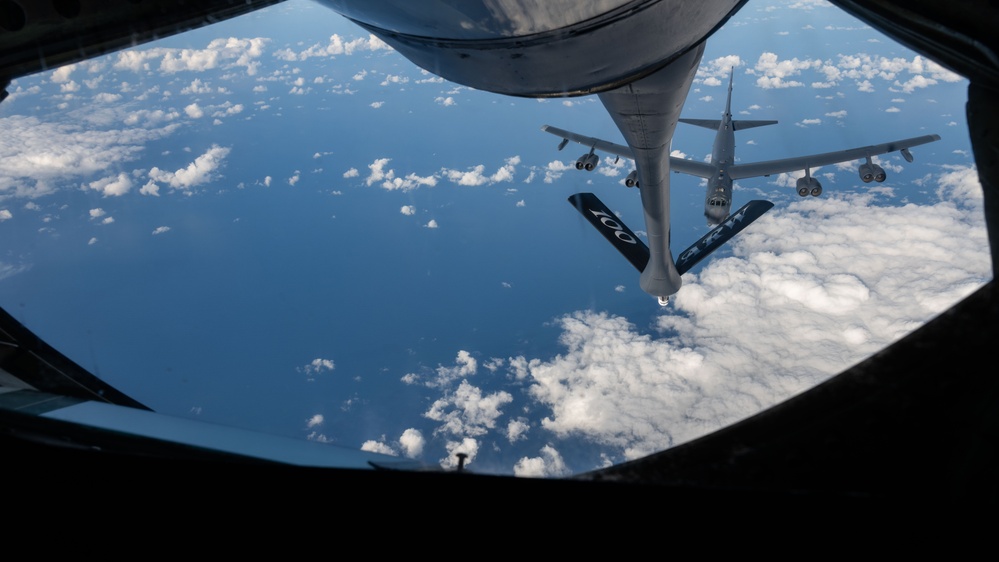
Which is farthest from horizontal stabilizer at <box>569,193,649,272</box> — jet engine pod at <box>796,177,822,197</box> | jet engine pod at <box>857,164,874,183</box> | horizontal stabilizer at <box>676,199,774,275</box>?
jet engine pod at <box>857,164,874,183</box>

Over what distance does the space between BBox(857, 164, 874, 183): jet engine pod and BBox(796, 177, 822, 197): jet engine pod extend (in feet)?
4.40

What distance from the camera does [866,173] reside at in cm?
1759

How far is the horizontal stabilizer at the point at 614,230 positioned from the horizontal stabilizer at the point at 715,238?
3.84 ft

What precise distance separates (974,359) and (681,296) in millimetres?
50941

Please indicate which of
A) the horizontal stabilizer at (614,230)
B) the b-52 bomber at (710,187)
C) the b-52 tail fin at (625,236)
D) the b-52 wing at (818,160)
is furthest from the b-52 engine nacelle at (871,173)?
the horizontal stabilizer at (614,230)

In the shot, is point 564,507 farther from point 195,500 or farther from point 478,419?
point 478,419

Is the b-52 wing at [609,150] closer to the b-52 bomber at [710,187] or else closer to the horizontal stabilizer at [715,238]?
the b-52 bomber at [710,187]

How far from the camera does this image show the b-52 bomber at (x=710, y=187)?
11.7 metres

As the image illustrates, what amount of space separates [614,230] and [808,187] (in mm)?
9627

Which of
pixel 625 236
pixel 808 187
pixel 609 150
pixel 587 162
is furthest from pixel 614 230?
pixel 808 187

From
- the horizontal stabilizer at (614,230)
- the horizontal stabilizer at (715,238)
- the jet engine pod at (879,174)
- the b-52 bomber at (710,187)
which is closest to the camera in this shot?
the b-52 bomber at (710,187)

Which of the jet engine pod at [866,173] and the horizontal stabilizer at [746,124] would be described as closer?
the jet engine pod at [866,173]

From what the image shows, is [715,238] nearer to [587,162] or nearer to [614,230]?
[614,230]

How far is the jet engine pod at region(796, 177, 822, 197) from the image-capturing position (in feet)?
61.4
